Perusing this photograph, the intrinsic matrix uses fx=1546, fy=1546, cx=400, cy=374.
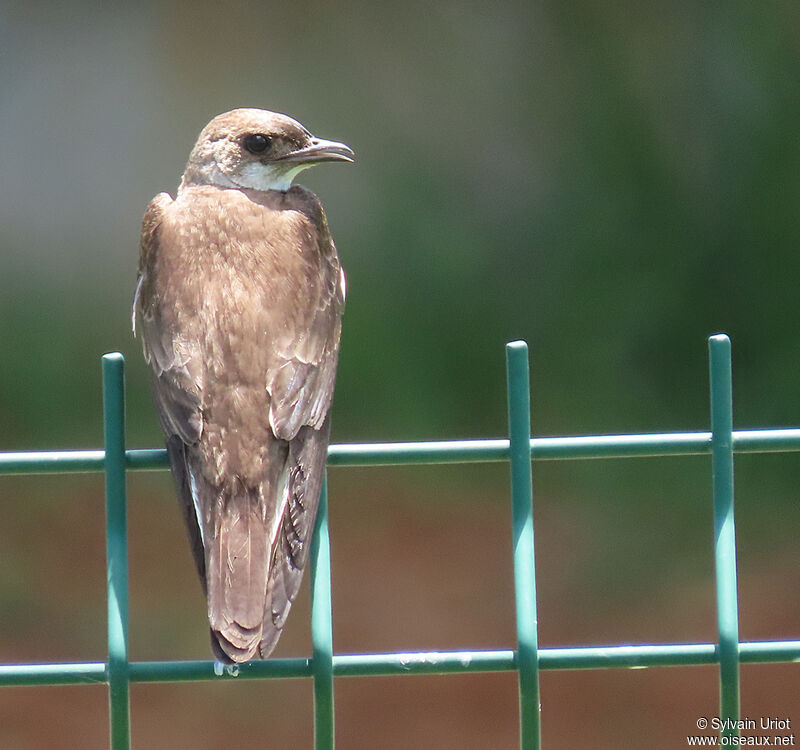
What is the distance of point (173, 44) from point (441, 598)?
2585 mm

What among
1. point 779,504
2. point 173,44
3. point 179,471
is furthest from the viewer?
point 779,504

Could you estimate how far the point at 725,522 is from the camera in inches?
85.6

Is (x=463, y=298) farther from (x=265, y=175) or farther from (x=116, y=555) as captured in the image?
(x=116, y=555)

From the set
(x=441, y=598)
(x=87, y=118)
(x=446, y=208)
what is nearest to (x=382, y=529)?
(x=441, y=598)

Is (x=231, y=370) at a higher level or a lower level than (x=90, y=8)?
lower

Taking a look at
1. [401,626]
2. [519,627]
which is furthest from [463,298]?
[519,627]

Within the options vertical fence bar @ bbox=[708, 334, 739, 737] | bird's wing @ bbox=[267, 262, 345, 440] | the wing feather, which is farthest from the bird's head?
vertical fence bar @ bbox=[708, 334, 739, 737]

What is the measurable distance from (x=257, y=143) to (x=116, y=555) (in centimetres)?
147

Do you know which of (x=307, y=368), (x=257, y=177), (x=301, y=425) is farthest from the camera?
(x=257, y=177)

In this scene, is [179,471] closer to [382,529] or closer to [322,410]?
[322,410]

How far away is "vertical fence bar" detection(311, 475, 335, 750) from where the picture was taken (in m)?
2.13

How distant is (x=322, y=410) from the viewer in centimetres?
259

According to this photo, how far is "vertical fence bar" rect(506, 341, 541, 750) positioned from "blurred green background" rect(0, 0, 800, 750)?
13.0ft

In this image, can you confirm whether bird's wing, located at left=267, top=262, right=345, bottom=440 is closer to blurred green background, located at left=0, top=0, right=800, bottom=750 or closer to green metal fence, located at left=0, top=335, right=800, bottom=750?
green metal fence, located at left=0, top=335, right=800, bottom=750
